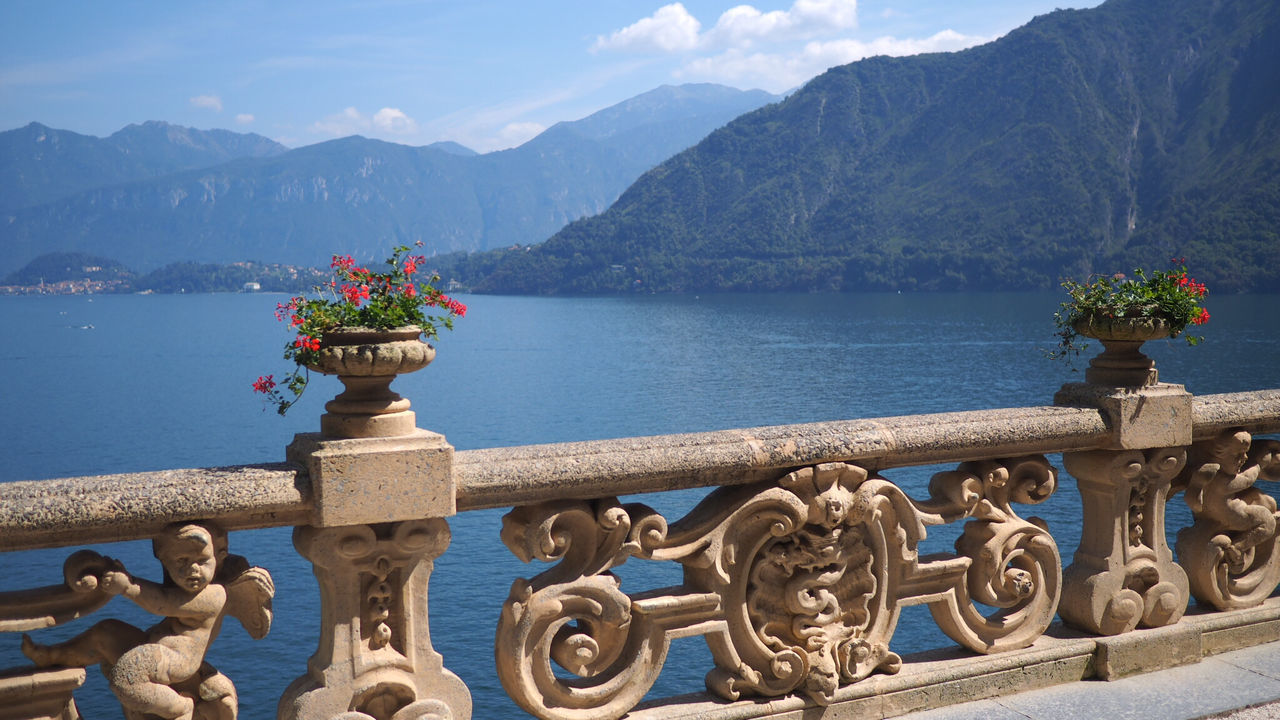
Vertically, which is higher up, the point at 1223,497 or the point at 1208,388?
the point at 1223,497

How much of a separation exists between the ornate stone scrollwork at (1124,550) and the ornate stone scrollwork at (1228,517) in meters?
0.16

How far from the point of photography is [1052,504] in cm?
3064

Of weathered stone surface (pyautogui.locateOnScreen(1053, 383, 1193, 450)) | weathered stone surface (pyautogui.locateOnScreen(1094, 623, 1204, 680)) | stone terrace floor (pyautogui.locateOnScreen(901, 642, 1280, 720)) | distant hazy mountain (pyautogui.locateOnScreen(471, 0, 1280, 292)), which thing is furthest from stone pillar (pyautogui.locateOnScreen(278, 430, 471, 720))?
distant hazy mountain (pyautogui.locateOnScreen(471, 0, 1280, 292))

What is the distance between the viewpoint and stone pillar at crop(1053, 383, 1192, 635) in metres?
4.61

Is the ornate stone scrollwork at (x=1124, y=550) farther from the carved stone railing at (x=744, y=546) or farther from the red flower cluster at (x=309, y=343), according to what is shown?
the red flower cluster at (x=309, y=343)

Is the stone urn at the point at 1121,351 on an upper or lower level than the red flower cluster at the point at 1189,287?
lower

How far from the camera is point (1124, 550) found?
473 cm

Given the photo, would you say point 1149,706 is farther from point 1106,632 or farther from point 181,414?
point 181,414

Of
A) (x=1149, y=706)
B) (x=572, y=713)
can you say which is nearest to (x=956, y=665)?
(x=1149, y=706)

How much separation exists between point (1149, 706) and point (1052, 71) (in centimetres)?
21069

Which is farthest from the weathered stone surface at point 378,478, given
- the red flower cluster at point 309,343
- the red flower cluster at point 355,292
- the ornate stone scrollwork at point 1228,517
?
the ornate stone scrollwork at point 1228,517

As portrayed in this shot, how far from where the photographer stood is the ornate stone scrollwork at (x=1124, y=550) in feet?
15.3

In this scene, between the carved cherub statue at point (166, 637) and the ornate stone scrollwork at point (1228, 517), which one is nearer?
the carved cherub statue at point (166, 637)

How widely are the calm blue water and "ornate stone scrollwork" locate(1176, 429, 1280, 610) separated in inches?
534
